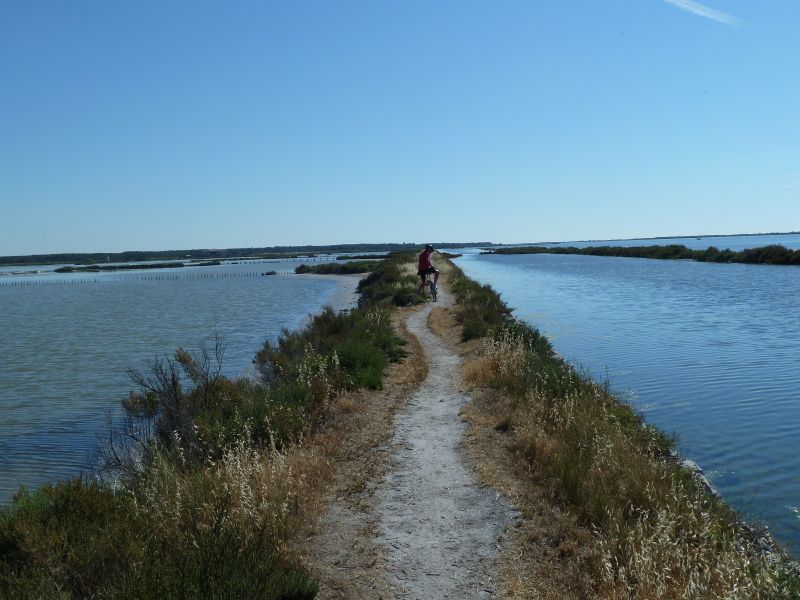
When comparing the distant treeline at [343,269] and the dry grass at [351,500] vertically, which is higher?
the distant treeline at [343,269]

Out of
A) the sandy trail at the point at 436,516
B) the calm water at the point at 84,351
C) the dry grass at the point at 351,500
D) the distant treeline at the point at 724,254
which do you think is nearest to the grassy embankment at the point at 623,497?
the sandy trail at the point at 436,516

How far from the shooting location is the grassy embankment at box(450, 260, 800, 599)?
194 inches

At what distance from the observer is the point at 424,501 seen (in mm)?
7117

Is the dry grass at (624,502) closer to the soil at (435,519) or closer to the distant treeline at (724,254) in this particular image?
the soil at (435,519)

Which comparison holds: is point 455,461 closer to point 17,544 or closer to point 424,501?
point 424,501

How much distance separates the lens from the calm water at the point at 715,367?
898 cm

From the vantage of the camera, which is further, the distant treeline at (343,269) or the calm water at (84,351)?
the distant treeline at (343,269)

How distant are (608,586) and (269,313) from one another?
33.6 metres

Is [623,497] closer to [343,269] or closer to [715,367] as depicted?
[715,367]

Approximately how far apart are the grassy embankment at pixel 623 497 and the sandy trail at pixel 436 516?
28.5 inches

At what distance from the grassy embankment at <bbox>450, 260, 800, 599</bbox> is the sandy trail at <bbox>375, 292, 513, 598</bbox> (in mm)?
725

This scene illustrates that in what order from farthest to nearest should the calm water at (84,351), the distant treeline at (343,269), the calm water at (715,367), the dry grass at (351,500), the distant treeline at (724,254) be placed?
the distant treeline at (343,269)
the distant treeline at (724,254)
the calm water at (84,351)
the calm water at (715,367)
the dry grass at (351,500)

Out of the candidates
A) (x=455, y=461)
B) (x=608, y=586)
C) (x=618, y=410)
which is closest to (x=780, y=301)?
(x=618, y=410)

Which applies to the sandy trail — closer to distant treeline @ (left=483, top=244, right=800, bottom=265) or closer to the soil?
the soil
